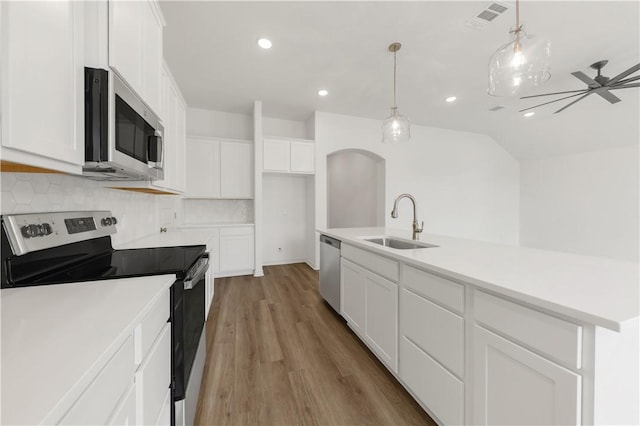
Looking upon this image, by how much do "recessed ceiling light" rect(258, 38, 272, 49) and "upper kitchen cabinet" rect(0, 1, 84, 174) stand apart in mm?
1945

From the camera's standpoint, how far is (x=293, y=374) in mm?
1740

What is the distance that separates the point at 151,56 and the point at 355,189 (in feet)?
17.1

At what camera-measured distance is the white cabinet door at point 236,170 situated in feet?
13.5

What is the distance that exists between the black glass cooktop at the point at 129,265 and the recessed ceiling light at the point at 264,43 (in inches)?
Result: 89.7

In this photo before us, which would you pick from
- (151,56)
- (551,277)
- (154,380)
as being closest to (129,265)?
(154,380)

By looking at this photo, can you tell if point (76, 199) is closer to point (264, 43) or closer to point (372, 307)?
point (372, 307)

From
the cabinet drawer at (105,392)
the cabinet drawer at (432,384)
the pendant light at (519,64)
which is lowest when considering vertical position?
the cabinet drawer at (432,384)

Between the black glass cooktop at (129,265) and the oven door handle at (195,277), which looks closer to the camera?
the black glass cooktop at (129,265)

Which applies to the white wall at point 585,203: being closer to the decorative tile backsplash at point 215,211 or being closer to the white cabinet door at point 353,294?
the white cabinet door at point 353,294

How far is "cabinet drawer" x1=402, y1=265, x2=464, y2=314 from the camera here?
1.13m

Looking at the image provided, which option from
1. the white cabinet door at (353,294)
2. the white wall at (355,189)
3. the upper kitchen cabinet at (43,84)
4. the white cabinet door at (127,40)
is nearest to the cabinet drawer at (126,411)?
the upper kitchen cabinet at (43,84)

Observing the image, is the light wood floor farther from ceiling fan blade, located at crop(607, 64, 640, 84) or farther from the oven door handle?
ceiling fan blade, located at crop(607, 64, 640, 84)

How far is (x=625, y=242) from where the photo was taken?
4641 mm

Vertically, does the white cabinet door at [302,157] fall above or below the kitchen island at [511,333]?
above
